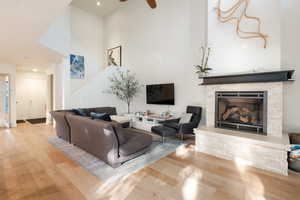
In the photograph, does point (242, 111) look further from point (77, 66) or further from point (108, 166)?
point (77, 66)

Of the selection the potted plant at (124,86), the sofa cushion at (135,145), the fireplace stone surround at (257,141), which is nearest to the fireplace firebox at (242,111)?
the fireplace stone surround at (257,141)

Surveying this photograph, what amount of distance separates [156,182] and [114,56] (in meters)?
6.24

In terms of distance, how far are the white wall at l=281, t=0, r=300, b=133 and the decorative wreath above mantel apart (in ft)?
1.47

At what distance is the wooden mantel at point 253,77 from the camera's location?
2.67 m

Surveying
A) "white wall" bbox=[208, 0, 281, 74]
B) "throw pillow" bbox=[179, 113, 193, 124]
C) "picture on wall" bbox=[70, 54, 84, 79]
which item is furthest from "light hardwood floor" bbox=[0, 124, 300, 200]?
"picture on wall" bbox=[70, 54, 84, 79]

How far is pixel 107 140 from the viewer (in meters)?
2.49

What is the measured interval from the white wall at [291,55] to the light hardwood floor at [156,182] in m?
1.15

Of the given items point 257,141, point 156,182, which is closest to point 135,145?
point 156,182

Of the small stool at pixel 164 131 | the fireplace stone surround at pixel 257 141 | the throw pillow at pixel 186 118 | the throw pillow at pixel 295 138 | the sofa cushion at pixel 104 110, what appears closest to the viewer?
the fireplace stone surround at pixel 257 141

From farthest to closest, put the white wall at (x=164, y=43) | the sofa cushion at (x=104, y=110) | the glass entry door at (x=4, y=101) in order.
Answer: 1. the glass entry door at (x=4, y=101)
2. the sofa cushion at (x=104, y=110)
3. the white wall at (x=164, y=43)

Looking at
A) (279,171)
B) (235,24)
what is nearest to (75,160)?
(279,171)

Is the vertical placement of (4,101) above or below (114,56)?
below

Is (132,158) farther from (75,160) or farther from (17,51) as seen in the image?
(17,51)

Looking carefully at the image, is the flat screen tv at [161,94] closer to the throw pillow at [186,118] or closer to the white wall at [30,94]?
the throw pillow at [186,118]
